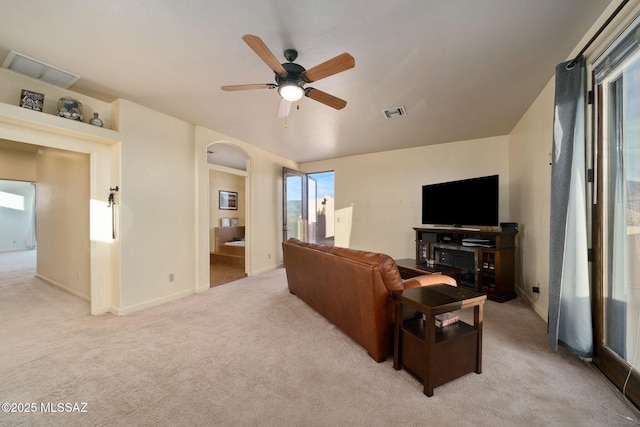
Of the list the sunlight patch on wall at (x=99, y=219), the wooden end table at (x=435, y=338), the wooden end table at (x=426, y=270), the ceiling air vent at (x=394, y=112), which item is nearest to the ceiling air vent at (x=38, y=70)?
the sunlight patch on wall at (x=99, y=219)

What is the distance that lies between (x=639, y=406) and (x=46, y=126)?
16.4ft

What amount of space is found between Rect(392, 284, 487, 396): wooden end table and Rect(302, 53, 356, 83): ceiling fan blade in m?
1.67

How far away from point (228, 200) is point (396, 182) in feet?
15.3

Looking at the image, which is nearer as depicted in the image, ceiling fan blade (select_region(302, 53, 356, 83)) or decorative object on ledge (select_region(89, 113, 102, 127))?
ceiling fan blade (select_region(302, 53, 356, 83))

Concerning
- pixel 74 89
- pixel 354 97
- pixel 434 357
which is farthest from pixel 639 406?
pixel 74 89

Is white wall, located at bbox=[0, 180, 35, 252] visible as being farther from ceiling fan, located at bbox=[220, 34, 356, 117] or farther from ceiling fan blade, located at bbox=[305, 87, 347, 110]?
ceiling fan blade, located at bbox=[305, 87, 347, 110]

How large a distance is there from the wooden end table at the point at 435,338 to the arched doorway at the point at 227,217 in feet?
11.3

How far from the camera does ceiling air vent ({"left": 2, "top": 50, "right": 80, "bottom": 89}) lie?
87.5 inches

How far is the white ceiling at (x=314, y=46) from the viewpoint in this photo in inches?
65.4

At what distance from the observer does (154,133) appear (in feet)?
10.9

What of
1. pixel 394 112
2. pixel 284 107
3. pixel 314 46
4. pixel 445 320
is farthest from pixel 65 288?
pixel 394 112

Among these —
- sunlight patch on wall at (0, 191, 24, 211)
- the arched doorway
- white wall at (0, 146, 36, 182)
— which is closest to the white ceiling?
the arched doorway

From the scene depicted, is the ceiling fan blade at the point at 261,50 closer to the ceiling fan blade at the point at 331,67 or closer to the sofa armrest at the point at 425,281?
the ceiling fan blade at the point at 331,67

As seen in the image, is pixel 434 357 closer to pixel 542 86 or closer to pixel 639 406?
pixel 639 406
